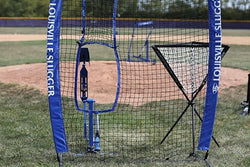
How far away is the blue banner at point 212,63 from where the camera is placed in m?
5.54

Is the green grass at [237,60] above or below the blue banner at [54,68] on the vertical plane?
below

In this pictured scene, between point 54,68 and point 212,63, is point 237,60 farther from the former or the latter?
point 54,68

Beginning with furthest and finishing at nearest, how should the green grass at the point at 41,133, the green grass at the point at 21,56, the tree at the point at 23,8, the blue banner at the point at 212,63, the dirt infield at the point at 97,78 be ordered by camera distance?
the tree at the point at 23,8 < the green grass at the point at 21,56 < the dirt infield at the point at 97,78 < the green grass at the point at 41,133 < the blue banner at the point at 212,63

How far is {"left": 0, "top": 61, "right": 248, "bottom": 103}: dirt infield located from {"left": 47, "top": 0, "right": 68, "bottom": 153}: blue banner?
4660 mm

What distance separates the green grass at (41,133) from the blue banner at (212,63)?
65cm

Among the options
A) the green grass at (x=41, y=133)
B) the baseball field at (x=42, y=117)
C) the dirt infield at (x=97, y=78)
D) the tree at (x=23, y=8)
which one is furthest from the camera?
the tree at (x=23, y=8)

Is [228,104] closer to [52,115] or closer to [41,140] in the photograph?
[41,140]

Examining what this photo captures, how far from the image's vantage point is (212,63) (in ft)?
18.4

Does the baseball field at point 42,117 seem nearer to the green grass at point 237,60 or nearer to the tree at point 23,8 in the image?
the green grass at point 237,60

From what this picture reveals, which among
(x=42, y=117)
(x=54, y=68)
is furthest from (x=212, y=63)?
(x=42, y=117)

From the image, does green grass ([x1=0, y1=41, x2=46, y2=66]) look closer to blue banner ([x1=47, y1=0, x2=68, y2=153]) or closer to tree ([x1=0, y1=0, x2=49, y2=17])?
blue banner ([x1=47, y1=0, x2=68, y2=153])

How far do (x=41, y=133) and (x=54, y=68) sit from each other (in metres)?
2.34

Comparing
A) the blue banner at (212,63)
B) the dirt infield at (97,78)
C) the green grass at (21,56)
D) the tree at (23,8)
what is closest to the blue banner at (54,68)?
the blue banner at (212,63)

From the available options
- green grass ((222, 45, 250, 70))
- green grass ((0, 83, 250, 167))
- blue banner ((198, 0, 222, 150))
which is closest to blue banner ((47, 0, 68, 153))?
green grass ((0, 83, 250, 167))
